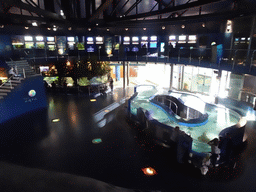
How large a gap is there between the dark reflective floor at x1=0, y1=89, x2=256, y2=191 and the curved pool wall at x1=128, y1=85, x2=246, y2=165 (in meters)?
0.67

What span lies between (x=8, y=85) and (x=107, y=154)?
28.4 feet

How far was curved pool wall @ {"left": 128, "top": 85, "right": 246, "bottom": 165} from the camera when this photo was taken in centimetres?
772

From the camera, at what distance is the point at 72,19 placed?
16.4 m

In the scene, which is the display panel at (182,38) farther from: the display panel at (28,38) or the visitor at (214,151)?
the display panel at (28,38)

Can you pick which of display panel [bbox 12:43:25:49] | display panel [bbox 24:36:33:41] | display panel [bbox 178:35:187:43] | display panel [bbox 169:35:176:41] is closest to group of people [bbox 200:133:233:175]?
display panel [bbox 178:35:187:43]

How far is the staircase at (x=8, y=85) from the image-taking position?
11342mm

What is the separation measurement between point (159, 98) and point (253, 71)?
21.7 ft

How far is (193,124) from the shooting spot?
970 cm

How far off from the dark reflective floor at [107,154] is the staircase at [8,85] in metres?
1.90

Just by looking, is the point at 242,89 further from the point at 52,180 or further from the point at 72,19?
the point at 72,19

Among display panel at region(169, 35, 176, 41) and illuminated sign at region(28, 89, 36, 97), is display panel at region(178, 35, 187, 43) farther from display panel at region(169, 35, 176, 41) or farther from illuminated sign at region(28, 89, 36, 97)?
illuminated sign at region(28, 89, 36, 97)

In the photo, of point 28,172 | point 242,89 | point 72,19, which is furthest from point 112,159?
point 72,19

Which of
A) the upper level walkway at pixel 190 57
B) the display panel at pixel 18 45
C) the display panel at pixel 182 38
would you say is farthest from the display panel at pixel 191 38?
the display panel at pixel 18 45

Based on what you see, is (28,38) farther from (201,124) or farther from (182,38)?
(201,124)
